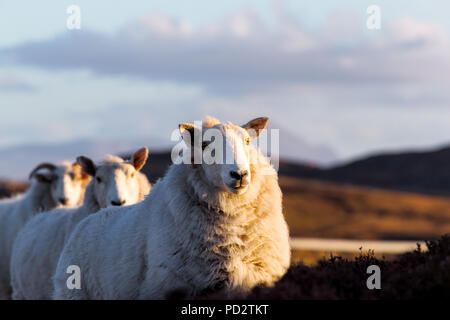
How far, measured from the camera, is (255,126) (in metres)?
8.64

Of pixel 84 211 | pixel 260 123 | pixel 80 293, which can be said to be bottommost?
pixel 80 293

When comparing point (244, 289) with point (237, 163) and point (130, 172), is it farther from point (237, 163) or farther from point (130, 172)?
point (130, 172)

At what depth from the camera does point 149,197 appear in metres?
8.73

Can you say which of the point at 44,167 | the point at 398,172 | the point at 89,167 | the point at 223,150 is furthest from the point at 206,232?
the point at 398,172

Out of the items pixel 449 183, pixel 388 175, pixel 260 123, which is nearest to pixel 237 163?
pixel 260 123

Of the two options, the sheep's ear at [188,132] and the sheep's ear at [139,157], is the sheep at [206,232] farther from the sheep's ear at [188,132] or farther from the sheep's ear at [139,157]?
the sheep's ear at [139,157]

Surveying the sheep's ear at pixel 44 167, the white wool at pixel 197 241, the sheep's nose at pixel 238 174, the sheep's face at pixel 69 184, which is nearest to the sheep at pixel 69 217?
the sheep's face at pixel 69 184

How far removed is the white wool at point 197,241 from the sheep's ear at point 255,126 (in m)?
0.41

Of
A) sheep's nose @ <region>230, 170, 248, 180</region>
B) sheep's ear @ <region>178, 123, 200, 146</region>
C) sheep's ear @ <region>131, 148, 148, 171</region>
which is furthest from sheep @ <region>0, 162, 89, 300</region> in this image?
sheep's nose @ <region>230, 170, 248, 180</region>

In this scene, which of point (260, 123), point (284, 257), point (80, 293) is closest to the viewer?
point (284, 257)

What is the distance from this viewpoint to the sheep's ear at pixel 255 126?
8.55 meters

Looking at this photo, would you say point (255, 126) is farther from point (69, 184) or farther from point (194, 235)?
point (69, 184)

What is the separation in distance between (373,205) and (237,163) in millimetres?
63715

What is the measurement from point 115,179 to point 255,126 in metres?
4.17
